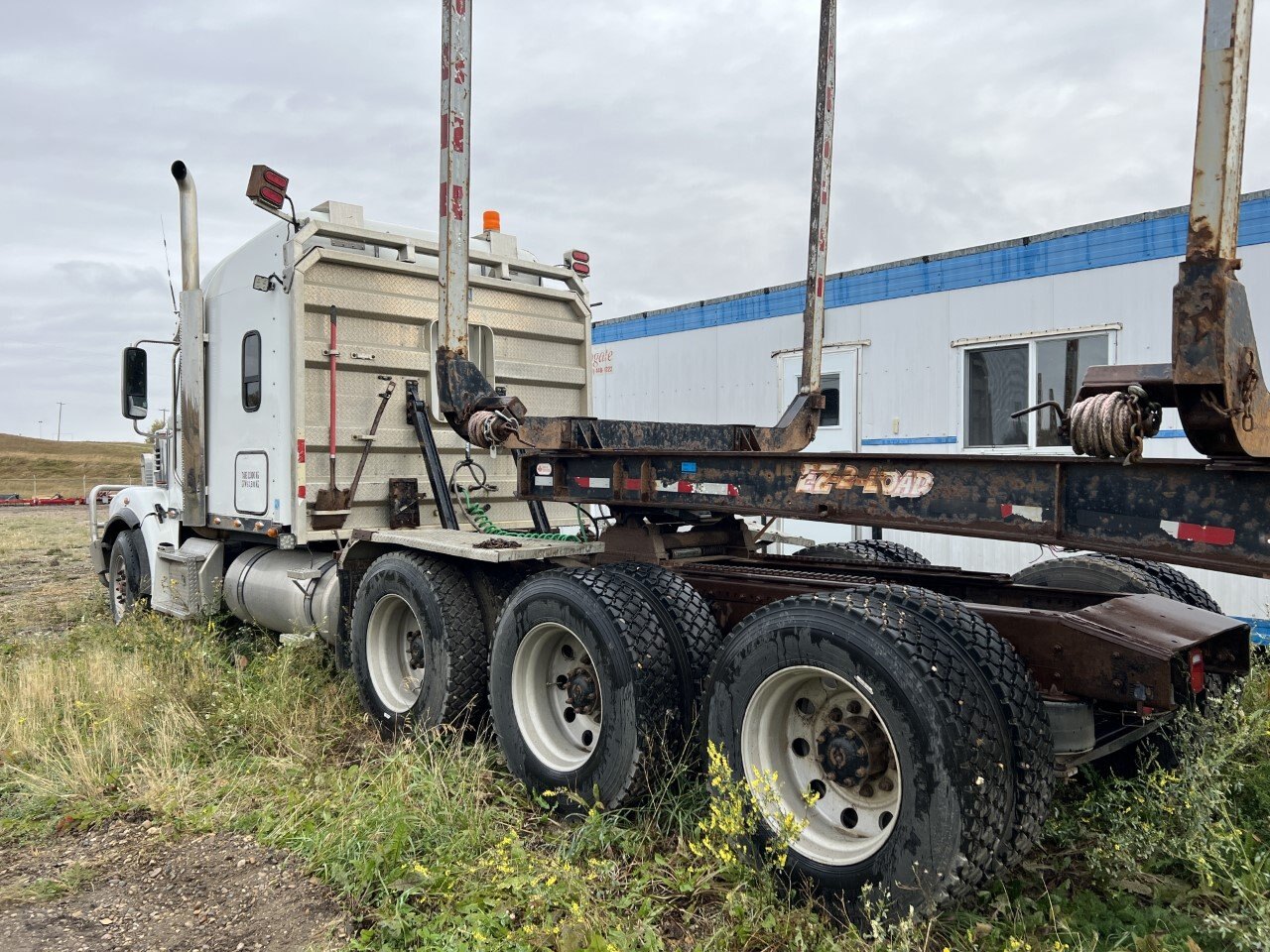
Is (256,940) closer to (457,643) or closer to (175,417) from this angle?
(457,643)

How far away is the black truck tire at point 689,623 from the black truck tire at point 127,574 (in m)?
5.58

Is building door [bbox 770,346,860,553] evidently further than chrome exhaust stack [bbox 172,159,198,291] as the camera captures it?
Yes

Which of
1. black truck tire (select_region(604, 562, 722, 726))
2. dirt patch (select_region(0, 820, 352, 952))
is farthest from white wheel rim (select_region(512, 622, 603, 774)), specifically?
dirt patch (select_region(0, 820, 352, 952))

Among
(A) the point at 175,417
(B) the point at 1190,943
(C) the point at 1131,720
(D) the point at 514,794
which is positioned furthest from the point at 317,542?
(B) the point at 1190,943

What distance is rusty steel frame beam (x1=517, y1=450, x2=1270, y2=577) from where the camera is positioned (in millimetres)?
2482

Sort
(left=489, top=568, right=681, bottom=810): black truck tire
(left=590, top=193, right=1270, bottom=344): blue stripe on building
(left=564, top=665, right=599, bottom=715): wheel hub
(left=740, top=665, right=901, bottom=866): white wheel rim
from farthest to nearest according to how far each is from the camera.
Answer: (left=590, top=193, right=1270, bottom=344): blue stripe on building
(left=564, top=665, right=599, bottom=715): wheel hub
(left=489, top=568, right=681, bottom=810): black truck tire
(left=740, top=665, right=901, bottom=866): white wheel rim

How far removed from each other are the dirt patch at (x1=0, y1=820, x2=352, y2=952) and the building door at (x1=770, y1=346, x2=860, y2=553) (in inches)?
230

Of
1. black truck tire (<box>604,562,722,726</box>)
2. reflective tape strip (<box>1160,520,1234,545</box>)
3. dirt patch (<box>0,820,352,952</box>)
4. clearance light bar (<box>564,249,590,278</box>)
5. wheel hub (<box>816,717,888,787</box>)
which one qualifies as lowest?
dirt patch (<box>0,820,352,952</box>)

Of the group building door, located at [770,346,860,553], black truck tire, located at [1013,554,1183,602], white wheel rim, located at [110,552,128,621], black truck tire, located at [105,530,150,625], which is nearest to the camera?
black truck tire, located at [1013,554,1183,602]

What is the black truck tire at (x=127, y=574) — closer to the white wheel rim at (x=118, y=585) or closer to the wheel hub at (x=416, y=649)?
the white wheel rim at (x=118, y=585)

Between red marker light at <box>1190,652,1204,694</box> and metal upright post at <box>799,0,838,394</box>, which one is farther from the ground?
metal upright post at <box>799,0,838,394</box>

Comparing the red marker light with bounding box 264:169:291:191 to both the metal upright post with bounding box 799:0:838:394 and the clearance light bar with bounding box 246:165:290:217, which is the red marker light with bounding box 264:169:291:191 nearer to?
the clearance light bar with bounding box 246:165:290:217

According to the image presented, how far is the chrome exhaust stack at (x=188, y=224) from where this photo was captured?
6984mm

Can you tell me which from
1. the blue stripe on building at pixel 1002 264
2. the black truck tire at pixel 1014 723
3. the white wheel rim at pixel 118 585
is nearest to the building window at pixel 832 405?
the blue stripe on building at pixel 1002 264
